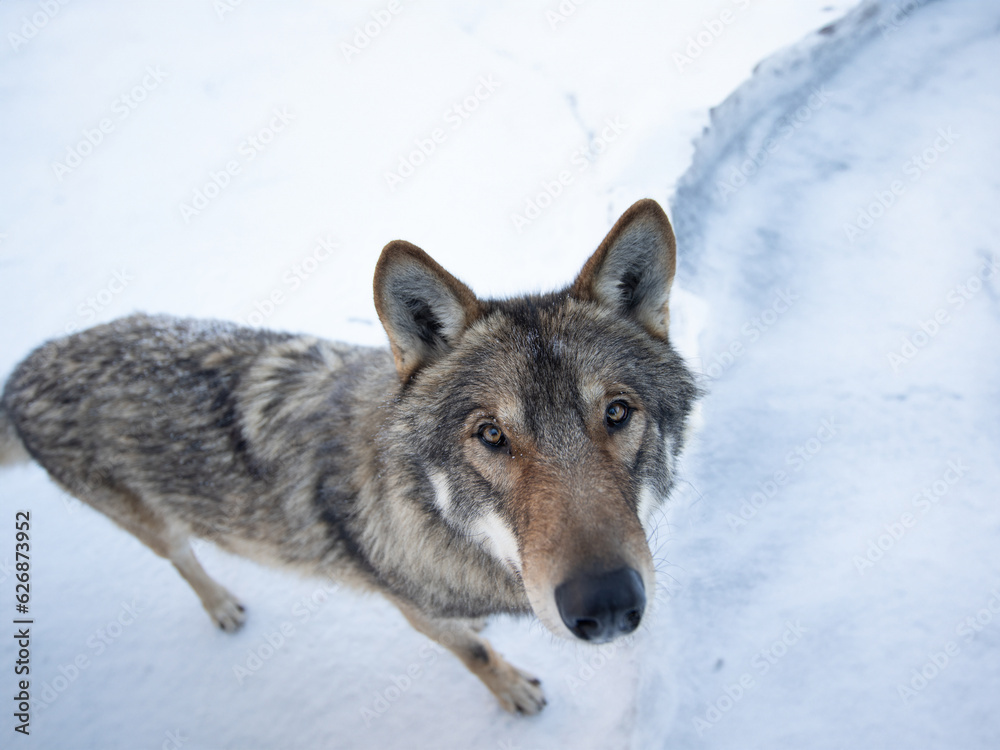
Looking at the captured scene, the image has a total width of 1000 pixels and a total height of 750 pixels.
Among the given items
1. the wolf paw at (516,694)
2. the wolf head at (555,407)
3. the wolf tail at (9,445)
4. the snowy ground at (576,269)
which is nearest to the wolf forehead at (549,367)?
the wolf head at (555,407)

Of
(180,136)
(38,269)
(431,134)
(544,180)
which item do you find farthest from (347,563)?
(180,136)

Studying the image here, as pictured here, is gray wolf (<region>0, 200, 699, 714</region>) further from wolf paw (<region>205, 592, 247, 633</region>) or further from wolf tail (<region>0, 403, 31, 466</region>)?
wolf paw (<region>205, 592, 247, 633</region>)

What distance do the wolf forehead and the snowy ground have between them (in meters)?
1.25

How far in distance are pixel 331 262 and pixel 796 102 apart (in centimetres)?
468

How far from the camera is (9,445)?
3051mm

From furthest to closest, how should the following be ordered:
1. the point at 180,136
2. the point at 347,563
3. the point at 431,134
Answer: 1. the point at 180,136
2. the point at 431,134
3. the point at 347,563

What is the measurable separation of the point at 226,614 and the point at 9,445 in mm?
1633

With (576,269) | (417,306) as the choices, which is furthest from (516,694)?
(576,269)

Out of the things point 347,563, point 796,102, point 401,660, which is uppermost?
point 796,102

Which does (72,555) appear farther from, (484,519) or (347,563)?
(484,519)

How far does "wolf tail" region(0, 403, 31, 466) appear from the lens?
118 inches

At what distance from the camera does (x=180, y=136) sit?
→ 21.4 feet

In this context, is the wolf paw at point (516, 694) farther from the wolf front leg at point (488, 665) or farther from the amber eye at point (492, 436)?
the amber eye at point (492, 436)

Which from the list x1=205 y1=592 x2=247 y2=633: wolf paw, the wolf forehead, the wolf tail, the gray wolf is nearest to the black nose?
the gray wolf
